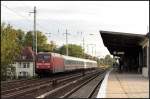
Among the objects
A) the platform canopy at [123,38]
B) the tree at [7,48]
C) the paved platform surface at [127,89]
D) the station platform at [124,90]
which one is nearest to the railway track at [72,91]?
the station platform at [124,90]

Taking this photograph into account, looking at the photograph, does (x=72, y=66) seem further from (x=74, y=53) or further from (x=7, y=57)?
(x=74, y=53)

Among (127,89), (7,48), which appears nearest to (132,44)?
(7,48)

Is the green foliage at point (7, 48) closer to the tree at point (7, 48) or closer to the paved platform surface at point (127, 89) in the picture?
the tree at point (7, 48)

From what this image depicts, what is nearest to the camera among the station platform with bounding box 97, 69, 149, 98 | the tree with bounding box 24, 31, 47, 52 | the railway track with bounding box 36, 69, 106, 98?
the station platform with bounding box 97, 69, 149, 98

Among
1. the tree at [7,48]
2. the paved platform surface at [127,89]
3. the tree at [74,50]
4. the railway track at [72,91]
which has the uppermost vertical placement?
the tree at [74,50]

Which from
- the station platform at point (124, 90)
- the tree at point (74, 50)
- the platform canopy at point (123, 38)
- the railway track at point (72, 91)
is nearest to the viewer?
the station platform at point (124, 90)

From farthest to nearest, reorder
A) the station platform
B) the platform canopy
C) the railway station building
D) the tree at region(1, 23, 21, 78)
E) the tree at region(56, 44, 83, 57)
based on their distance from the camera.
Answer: the tree at region(56, 44, 83, 57), the tree at region(1, 23, 21, 78), the platform canopy, the railway station building, the station platform

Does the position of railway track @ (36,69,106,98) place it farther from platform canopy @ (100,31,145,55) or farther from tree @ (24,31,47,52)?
tree @ (24,31,47,52)

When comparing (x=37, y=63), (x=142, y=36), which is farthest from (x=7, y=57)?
(x=142, y=36)

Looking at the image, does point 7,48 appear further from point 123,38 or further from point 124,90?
point 124,90

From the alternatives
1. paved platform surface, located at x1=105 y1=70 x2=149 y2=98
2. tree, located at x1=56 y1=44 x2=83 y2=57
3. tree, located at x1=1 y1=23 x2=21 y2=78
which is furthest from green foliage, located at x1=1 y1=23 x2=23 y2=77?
tree, located at x1=56 y1=44 x2=83 y2=57

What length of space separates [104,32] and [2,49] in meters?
18.3

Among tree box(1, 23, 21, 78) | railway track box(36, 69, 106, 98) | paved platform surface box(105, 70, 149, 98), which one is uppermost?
tree box(1, 23, 21, 78)

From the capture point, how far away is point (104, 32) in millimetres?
45625
